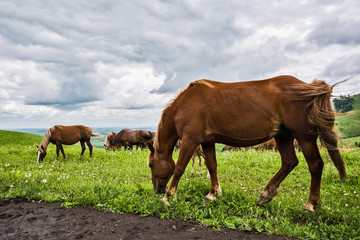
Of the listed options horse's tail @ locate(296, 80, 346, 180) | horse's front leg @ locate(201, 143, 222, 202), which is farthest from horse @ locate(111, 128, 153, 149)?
horse's tail @ locate(296, 80, 346, 180)

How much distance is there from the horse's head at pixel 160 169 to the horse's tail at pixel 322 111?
9.44 ft

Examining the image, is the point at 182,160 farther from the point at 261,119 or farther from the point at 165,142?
the point at 261,119

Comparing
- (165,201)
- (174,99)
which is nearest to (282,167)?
(165,201)

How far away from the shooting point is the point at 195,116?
4539 millimetres

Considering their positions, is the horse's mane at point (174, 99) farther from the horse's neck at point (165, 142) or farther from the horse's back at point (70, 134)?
the horse's back at point (70, 134)

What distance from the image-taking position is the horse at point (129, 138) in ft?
66.7

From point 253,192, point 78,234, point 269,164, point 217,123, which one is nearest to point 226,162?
point 269,164

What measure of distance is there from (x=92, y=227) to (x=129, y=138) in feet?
55.5

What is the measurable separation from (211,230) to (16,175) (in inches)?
235

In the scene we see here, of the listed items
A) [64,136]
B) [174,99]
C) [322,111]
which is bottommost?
[64,136]

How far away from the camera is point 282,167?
466cm

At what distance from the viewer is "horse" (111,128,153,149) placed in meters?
20.3

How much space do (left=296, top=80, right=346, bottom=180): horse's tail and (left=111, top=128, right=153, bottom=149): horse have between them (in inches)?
670

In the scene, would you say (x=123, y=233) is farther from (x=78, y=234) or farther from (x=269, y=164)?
(x=269, y=164)
